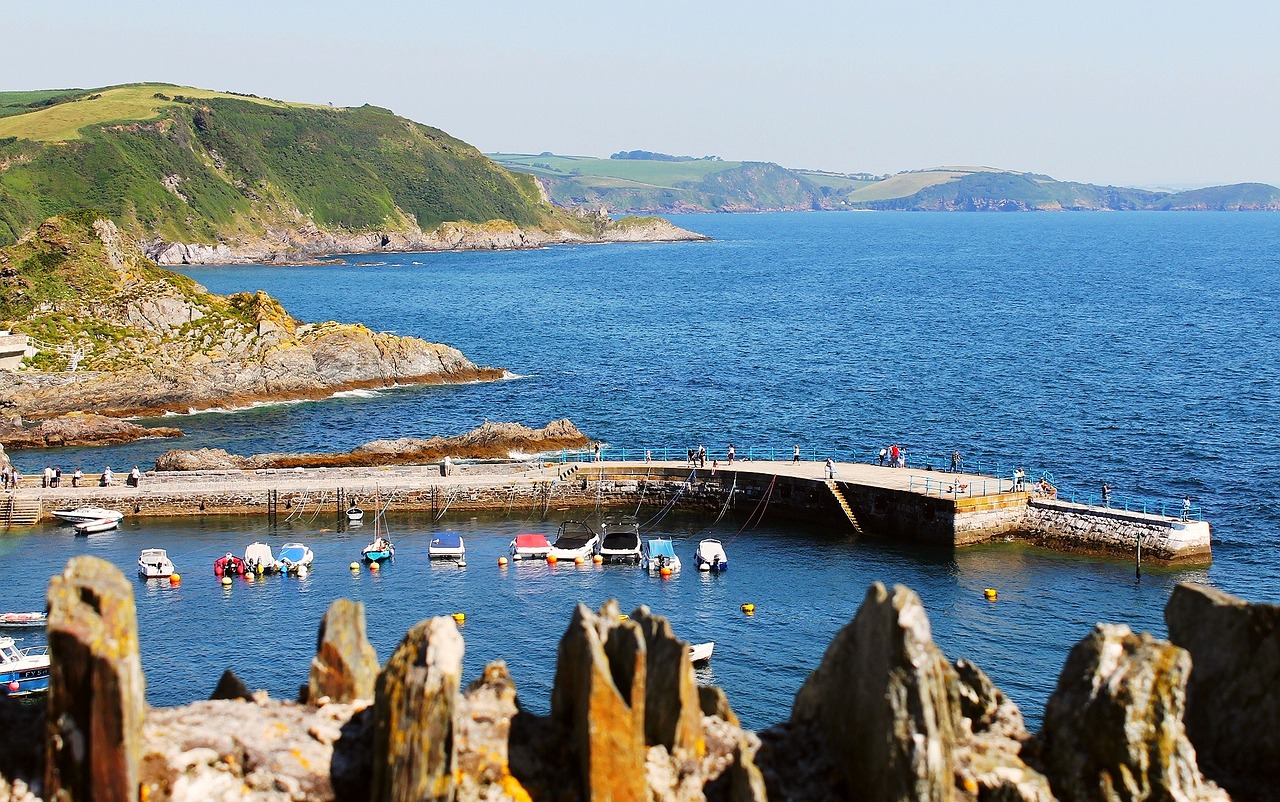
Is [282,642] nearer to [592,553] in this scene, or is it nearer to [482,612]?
[482,612]

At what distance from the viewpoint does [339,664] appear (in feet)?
70.2

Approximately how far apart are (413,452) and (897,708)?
69307 millimetres

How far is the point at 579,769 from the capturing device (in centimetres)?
2042

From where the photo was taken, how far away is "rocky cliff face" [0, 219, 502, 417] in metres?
108

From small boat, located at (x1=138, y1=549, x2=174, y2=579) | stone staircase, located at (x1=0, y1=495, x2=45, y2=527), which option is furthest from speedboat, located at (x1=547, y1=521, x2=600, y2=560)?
stone staircase, located at (x1=0, y1=495, x2=45, y2=527)

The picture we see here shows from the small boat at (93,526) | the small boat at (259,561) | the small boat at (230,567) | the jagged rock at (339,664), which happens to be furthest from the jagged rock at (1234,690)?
the small boat at (93,526)

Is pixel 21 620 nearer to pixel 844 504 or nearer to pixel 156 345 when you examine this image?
pixel 844 504

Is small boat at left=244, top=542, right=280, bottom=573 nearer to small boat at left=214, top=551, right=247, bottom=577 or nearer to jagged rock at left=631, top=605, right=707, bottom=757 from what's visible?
small boat at left=214, top=551, right=247, bottom=577

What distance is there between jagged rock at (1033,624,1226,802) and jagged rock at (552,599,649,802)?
6.93 metres

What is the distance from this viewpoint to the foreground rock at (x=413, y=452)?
82.2 meters

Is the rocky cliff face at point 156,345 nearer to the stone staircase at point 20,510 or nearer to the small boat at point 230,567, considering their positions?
the stone staircase at point 20,510

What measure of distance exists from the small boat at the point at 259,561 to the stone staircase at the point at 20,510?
1816 centimetres

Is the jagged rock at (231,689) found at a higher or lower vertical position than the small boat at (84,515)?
higher

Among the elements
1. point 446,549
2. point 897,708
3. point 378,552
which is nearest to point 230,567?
point 378,552
